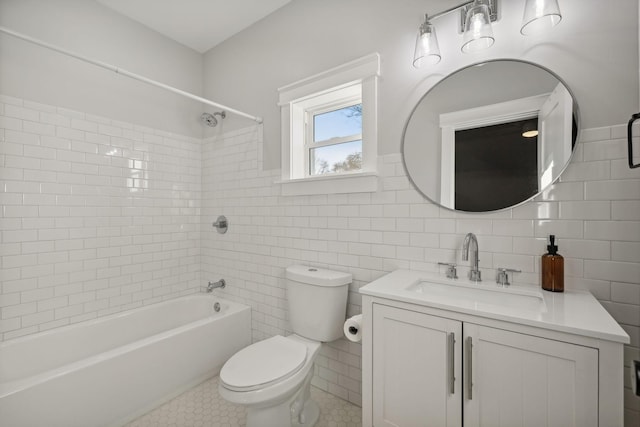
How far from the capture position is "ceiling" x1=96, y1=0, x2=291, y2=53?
2.21 meters

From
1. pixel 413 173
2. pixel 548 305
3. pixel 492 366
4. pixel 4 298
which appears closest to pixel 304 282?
pixel 413 173

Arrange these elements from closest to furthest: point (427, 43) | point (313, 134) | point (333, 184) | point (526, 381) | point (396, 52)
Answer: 1. point (526, 381)
2. point (427, 43)
3. point (396, 52)
4. point (333, 184)
5. point (313, 134)

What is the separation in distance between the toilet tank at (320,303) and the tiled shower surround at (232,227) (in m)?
0.12

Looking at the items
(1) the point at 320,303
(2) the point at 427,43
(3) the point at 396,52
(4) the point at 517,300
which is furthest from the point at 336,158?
(4) the point at 517,300

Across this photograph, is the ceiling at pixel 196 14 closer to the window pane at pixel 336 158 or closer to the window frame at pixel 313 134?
the window frame at pixel 313 134

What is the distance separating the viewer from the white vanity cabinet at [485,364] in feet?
2.83

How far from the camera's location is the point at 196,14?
2318mm

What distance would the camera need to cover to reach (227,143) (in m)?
2.62

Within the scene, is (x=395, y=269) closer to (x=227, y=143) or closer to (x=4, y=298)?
(x=227, y=143)

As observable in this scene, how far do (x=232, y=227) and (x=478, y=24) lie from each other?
7.05 ft

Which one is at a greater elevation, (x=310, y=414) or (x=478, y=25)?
(x=478, y=25)

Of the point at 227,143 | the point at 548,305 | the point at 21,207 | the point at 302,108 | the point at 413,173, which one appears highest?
the point at 302,108

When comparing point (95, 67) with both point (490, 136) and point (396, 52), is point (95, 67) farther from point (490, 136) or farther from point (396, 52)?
point (490, 136)

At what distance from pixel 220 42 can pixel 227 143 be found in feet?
3.14
